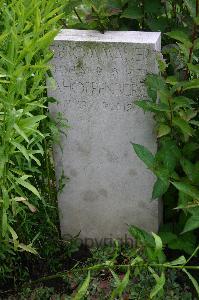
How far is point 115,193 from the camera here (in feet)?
8.66

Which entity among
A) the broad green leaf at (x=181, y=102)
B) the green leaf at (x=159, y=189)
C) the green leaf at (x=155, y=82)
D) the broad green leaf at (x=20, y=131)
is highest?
the green leaf at (x=155, y=82)

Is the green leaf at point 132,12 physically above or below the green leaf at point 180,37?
above

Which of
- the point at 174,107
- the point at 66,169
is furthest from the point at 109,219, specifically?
the point at 174,107

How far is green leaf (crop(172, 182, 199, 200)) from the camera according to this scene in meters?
2.18

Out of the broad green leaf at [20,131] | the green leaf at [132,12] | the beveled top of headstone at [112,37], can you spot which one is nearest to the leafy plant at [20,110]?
the broad green leaf at [20,131]

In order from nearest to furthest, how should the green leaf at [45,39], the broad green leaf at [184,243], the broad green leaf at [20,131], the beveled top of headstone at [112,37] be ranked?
the broad green leaf at [20,131] → the green leaf at [45,39] → the beveled top of headstone at [112,37] → the broad green leaf at [184,243]

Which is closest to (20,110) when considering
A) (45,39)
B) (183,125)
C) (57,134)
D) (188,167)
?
(45,39)

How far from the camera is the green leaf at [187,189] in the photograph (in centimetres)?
218

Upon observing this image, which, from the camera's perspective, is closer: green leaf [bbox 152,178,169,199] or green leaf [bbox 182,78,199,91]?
green leaf [bbox 182,78,199,91]

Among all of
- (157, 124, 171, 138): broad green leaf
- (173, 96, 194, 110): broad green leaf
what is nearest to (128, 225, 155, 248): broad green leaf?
(157, 124, 171, 138): broad green leaf

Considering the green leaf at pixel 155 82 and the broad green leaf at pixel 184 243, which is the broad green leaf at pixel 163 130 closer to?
the green leaf at pixel 155 82

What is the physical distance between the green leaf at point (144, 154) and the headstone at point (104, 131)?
0.51 feet

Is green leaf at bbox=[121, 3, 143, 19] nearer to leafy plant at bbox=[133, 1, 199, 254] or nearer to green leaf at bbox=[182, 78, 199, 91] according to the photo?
leafy plant at bbox=[133, 1, 199, 254]

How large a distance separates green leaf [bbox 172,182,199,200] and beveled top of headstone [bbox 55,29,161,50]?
0.54m
